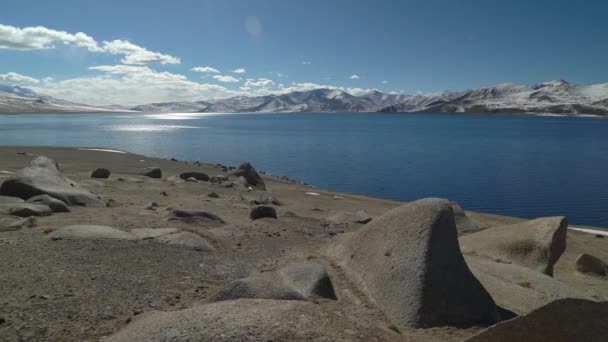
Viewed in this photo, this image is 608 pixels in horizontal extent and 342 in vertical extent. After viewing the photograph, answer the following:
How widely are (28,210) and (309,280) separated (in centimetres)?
1059

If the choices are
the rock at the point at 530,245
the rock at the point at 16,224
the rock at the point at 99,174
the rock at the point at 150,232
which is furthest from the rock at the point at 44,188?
the rock at the point at 530,245

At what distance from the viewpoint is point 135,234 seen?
1313cm

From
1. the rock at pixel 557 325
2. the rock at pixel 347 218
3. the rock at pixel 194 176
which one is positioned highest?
the rock at pixel 557 325

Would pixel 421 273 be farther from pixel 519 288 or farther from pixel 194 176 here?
pixel 194 176

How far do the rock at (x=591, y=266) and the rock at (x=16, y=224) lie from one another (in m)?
18.7

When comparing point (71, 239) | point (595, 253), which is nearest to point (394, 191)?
point (595, 253)

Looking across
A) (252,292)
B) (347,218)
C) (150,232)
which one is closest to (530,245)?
(252,292)

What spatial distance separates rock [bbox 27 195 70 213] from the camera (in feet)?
50.2

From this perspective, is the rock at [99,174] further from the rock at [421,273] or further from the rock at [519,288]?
the rock at [519,288]

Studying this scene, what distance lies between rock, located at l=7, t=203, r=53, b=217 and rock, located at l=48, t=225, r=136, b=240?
A: 9.05 ft

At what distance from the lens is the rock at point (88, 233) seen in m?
11.7

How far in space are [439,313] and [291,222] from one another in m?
11.4

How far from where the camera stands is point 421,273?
8617 mm

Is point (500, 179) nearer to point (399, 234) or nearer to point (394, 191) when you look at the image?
point (394, 191)
